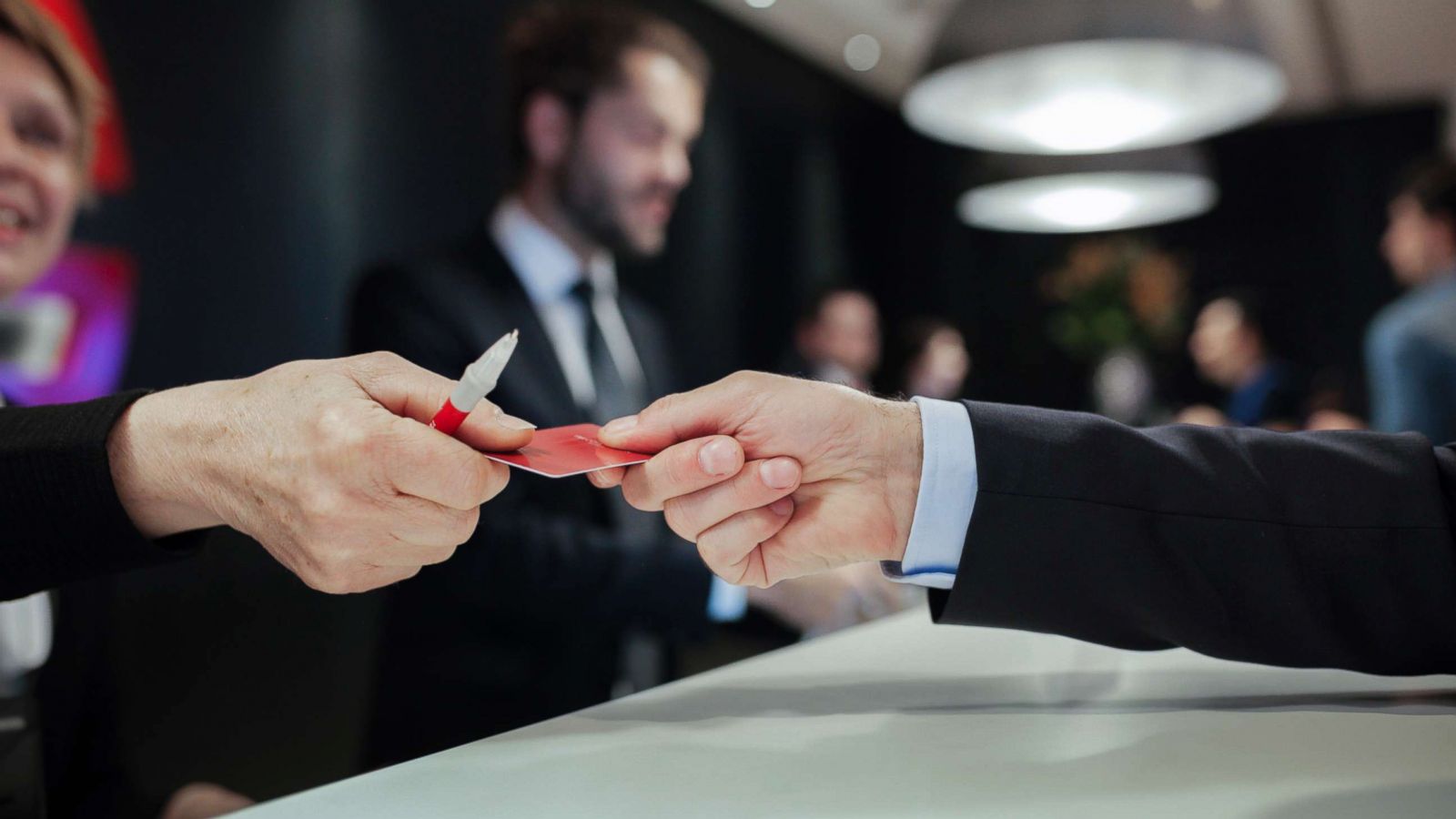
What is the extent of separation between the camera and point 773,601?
203 centimetres

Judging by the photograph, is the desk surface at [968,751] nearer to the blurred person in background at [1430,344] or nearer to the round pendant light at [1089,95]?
the round pendant light at [1089,95]

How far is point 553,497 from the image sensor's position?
1.99 meters

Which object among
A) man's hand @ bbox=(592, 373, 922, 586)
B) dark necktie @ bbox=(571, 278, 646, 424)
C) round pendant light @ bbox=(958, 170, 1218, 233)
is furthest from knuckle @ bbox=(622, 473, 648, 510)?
round pendant light @ bbox=(958, 170, 1218, 233)

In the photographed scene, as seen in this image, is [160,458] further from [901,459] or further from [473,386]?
[901,459]

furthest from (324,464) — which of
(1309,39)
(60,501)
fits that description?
(1309,39)

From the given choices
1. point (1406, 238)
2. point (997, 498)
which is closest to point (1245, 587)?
point (997, 498)

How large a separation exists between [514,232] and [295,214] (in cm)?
45

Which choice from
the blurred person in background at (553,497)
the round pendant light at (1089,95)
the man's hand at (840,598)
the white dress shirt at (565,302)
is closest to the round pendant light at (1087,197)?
the round pendant light at (1089,95)

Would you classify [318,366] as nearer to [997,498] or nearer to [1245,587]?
[997,498]

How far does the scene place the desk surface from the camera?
570mm

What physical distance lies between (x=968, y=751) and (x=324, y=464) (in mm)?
463

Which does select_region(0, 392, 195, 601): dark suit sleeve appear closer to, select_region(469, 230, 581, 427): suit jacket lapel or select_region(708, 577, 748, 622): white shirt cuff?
select_region(469, 230, 581, 427): suit jacket lapel

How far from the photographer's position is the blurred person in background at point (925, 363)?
5.32 m

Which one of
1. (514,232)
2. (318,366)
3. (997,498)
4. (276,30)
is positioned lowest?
(997,498)
